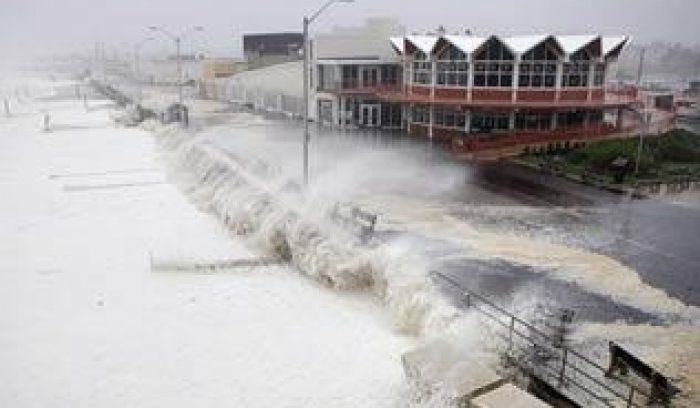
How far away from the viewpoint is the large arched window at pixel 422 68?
139 feet

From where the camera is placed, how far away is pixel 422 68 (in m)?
43.2

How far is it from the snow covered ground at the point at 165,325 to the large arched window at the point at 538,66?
21.1 m

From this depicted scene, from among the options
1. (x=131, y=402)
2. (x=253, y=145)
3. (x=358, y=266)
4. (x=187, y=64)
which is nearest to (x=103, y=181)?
(x=253, y=145)

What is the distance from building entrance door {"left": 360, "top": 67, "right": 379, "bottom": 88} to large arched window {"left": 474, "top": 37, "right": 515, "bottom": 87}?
11467mm

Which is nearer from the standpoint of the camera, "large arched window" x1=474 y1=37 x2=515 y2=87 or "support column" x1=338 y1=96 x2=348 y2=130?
"large arched window" x1=474 y1=37 x2=515 y2=87

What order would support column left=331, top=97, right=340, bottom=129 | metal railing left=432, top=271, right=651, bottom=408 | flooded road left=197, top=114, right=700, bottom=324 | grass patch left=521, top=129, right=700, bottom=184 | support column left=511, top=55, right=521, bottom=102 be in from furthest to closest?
support column left=331, top=97, right=340, bottom=129 → support column left=511, top=55, right=521, bottom=102 → grass patch left=521, top=129, right=700, bottom=184 → flooded road left=197, top=114, right=700, bottom=324 → metal railing left=432, top=271, right=651, bottom=408

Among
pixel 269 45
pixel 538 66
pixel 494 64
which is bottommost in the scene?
pixel 538 66

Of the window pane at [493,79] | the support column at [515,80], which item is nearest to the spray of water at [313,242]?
the window pane at [493,79]

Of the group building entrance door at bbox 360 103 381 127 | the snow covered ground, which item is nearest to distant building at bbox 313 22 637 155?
building entrance door at bbox 360 103 381 127

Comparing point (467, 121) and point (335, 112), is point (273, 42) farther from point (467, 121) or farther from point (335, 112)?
point (467, 121)

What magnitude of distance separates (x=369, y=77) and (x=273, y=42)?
4532 cm

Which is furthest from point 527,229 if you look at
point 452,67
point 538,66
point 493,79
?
point 452,67

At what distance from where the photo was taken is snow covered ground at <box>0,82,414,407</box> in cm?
1470

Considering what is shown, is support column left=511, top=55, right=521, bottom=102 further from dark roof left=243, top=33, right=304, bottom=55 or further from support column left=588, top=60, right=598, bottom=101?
dark roof left=243, top=33, right=304, bottom=55
